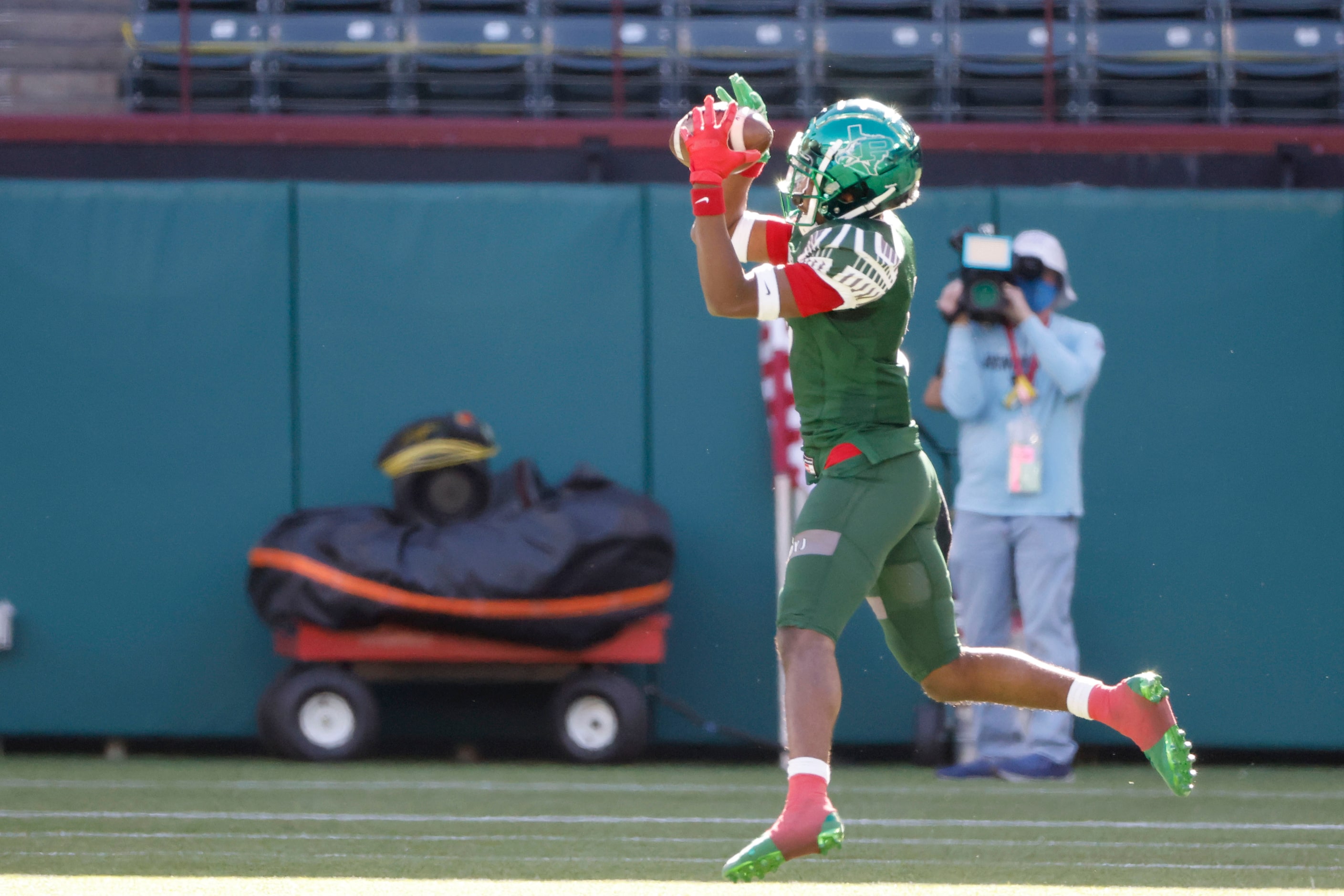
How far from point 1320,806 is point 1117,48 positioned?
21.2ft

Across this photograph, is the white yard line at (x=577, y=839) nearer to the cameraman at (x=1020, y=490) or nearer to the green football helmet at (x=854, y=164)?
the cameraman at (x=1020, y=490)

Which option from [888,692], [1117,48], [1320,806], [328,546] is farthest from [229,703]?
[1117,48]

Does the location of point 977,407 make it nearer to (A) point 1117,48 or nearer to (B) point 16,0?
(A) point 1117,48

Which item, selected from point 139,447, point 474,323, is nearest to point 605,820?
point 474,323

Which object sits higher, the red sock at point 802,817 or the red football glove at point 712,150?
the red football glove at point 712,150

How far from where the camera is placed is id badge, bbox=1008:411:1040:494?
701 cm

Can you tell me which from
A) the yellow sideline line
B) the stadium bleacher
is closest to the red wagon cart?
the yellow sideline line

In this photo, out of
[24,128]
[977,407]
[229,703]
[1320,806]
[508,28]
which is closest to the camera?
[1320,806]

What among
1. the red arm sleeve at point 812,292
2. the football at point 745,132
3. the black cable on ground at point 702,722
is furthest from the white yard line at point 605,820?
the football at point 745,132

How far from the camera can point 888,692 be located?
7820 millimetres

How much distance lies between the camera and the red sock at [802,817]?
135 inches

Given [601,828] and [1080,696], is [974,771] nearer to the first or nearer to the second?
[601,828]

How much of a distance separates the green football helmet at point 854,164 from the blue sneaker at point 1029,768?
3472mm

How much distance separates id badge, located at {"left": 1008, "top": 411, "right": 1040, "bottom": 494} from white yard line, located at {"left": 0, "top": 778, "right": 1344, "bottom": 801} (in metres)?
1.18
